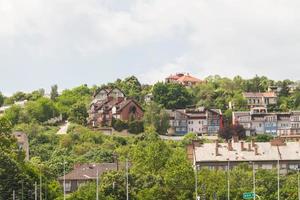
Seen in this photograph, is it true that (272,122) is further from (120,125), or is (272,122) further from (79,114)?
(79,114)

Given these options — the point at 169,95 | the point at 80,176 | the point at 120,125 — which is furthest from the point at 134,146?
the point at 169,95

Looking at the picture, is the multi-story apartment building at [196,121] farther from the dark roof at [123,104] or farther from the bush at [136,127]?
the bush at [136,127]

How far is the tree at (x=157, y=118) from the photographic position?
145m

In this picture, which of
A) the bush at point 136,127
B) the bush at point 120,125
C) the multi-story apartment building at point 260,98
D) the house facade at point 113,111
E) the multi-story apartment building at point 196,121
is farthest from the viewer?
the multi-story apartment building at point 260,98

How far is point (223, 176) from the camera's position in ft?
277

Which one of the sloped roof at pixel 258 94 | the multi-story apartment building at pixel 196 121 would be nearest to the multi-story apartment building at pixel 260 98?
the sloped roof at pixel 258 94

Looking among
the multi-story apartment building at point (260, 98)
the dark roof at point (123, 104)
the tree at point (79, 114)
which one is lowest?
the tree at point (79, 114)

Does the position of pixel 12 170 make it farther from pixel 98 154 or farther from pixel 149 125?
pixel 149 125

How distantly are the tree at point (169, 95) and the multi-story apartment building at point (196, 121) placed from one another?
24.1 feet

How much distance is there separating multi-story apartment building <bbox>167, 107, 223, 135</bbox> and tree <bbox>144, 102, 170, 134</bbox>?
5.26 meters

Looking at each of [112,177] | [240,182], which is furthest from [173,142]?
[112,177]

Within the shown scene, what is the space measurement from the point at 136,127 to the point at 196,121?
58.1ft

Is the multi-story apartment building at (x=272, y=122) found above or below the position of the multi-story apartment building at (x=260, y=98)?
below

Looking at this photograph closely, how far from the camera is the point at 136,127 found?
145 meters
